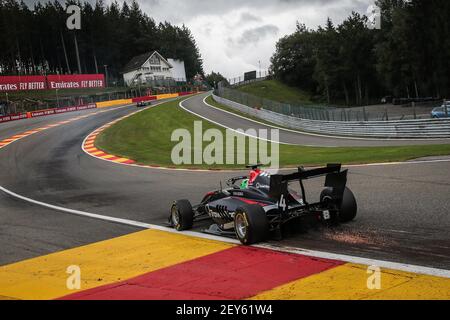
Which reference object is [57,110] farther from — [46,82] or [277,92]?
[277,92]

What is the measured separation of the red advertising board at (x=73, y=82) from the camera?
220 feet

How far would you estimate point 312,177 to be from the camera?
8.30m

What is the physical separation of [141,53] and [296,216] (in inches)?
4998

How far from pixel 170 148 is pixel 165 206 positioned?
687 inches

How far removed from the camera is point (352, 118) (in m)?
36.4

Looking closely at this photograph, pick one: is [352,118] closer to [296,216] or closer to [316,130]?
[316,130]

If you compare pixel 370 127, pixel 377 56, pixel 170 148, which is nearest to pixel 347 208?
pixel 170 148

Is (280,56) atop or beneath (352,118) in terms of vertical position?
atop

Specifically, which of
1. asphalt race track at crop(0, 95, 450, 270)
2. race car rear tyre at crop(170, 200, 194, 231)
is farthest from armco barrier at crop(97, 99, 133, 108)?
race car rear tyre at crop(170, 200, 194, 231)

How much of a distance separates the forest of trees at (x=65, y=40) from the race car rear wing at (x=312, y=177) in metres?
97.2

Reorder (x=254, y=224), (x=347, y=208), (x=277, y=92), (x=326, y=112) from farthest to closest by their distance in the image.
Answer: (x=277, y=92)
(x=326, y=112)
(x=347, y=208)
(x=254, y=224)

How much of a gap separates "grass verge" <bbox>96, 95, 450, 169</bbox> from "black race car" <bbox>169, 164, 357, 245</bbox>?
829 centimetres

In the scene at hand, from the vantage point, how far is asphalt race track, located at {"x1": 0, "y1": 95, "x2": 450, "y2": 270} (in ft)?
24.7
